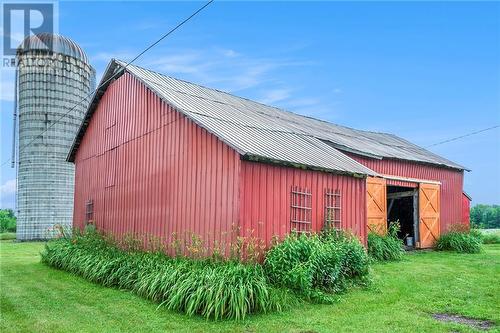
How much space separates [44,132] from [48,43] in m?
5.43

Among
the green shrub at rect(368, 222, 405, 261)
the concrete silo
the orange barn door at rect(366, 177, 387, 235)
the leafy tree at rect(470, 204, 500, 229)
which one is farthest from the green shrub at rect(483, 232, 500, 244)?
the leafy tree at rect(470, 204, 500, 229)

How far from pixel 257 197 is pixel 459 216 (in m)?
14.2

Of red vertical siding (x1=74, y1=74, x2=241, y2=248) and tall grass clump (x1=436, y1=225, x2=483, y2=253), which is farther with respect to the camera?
tall grass clump (x1=436, y1=225, x2=483, y2=253)

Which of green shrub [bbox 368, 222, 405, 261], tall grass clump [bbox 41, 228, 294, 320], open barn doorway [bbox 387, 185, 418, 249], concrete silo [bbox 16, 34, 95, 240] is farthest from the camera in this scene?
concrete silo [bbox 16, 34, 95, 240]

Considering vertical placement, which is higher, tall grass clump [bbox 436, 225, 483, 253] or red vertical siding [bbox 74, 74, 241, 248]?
red vertical siding [bbox 74, 74, 241, 248]

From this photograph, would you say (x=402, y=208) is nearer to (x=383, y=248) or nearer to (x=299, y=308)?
(x=383, y=248)

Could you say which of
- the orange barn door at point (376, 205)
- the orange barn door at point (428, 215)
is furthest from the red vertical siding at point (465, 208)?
the orange barn door at point (376, 205)

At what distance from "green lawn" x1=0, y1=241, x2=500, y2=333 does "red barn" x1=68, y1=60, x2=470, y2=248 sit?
1.92 metres

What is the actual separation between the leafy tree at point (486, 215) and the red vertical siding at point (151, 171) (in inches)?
1720

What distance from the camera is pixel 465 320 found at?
23.2 ft

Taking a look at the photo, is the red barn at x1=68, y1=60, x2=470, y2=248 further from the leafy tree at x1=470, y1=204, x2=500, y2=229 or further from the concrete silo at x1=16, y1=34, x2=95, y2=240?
the leafy tree at x1=470, y1=204, x2=500, y2=229

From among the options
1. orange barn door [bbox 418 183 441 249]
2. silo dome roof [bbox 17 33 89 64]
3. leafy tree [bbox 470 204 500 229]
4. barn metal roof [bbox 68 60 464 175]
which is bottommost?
leafy tree [bbox 470 204 500 229]

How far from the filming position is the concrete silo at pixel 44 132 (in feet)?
81.7

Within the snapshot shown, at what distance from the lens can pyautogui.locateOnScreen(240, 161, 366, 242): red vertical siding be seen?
8.81 metres
